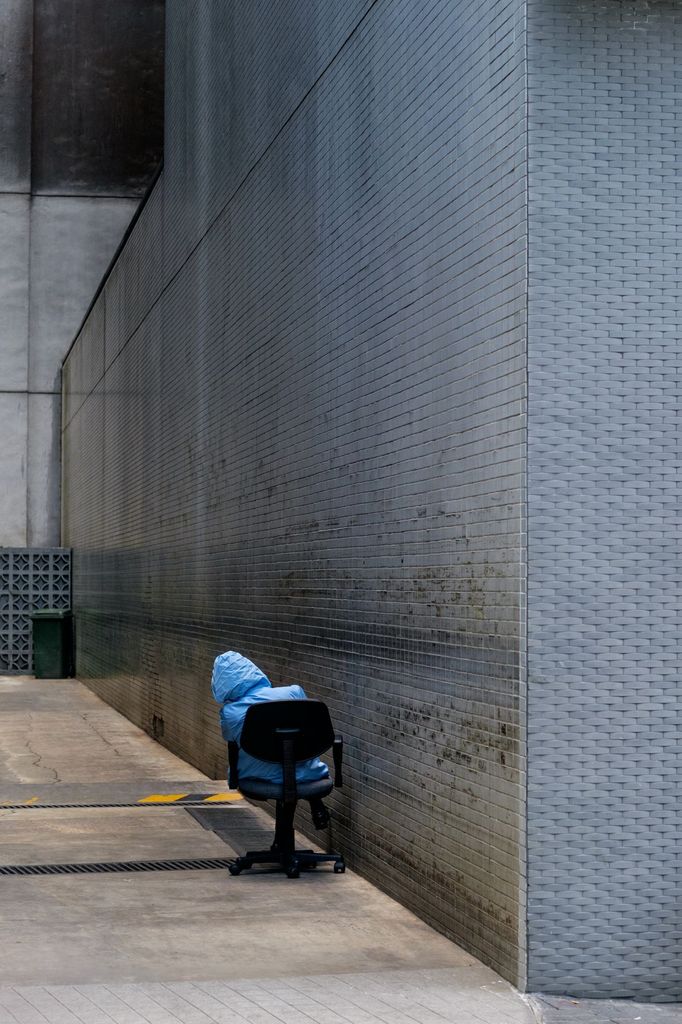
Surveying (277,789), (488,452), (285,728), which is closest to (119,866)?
(277,789)

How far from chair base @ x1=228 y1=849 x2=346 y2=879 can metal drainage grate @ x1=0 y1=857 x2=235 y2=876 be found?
11.4 inches

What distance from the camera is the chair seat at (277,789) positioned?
8258 mm

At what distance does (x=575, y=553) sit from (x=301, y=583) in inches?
167

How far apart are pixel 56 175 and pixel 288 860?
79.4 ft

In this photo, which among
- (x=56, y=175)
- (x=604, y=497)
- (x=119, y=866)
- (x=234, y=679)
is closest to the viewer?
(x=604, y=497)

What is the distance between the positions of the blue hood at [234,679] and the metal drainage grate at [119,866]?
3.34 feet

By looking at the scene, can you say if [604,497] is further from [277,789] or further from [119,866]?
[119,866]

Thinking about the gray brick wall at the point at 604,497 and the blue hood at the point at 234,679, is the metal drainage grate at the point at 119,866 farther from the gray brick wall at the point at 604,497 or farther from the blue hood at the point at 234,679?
the gray brick wall at the point at 604,497

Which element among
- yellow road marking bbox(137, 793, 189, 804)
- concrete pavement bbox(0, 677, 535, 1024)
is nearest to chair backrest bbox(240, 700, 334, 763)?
concrete pavement bbox(0, 677, 535, 1024)

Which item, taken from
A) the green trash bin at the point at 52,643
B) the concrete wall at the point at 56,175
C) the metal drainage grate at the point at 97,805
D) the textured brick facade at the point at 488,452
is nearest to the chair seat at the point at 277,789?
the textured brick facade at the point at 488,452

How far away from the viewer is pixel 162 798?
1167 centimetres

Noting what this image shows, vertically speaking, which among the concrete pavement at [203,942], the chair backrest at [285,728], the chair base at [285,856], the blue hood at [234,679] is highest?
the blue hood at [234,679]

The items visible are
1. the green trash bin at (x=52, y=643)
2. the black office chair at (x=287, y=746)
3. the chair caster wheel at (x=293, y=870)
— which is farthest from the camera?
the green trash bin at (x=52, y=643)

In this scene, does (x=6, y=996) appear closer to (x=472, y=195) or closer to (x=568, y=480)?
(x=568, y=480)
